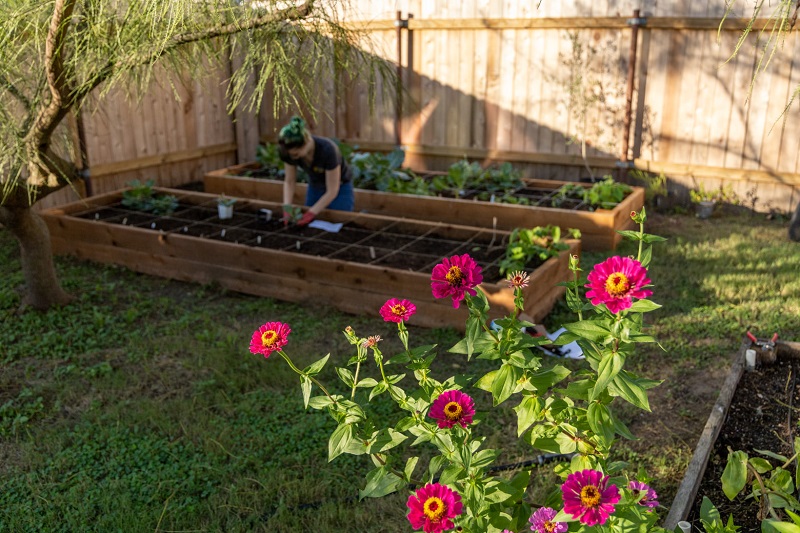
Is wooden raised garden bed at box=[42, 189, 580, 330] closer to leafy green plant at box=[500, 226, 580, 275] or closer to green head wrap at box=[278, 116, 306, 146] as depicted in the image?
leafy green plant at box=[500, 226, 580, 275]

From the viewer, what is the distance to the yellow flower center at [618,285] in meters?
1.42

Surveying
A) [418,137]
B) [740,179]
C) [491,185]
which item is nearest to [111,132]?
[418,137]

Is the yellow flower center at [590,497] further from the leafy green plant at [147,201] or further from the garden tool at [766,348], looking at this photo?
the leafy green plant at [147,201]

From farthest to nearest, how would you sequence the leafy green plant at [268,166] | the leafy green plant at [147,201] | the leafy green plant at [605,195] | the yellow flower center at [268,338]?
the leafy green plant at [268,166]
the leafy green plant at [147,201]
the leafy green plant at [605,195]
the yellow flower center at [268,338]

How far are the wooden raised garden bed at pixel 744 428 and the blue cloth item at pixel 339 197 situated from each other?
3527 mm

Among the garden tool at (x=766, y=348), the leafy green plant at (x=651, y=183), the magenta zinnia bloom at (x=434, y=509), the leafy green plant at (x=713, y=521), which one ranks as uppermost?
the magenta zinnia bloom at (x=434, y=509)

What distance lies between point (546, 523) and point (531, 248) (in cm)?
326

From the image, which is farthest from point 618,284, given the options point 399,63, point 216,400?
point 399,63

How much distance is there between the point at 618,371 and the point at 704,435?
54.9 inches

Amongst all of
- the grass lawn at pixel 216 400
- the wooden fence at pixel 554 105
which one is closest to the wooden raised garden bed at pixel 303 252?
the grass lawn at pixel 216 400

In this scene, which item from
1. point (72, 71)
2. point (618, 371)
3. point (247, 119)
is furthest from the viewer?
point (247, 119)

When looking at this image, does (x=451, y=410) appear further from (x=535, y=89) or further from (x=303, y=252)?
(x=535, y=89)

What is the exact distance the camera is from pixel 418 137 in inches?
323

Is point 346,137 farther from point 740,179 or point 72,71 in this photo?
point 72,71
